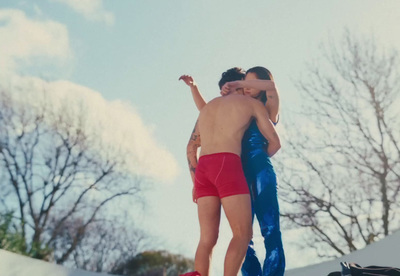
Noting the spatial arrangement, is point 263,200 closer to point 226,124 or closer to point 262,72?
point 226,124

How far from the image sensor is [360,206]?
1005cm

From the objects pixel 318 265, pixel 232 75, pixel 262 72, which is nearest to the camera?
pixel 262 72

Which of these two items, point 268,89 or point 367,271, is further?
point 268,89

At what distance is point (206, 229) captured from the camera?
2283mm

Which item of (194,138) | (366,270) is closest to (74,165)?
(194,138)

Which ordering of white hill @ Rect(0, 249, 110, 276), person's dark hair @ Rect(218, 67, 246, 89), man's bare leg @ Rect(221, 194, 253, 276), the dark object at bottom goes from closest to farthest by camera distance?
man's bare leg @ Rect(221, 194, 253, 276) → the dark object at bottom → person's dark hair @ Rect(218, 67, 246, 89) → white hill @ Rect(0, 249, 110, 276)

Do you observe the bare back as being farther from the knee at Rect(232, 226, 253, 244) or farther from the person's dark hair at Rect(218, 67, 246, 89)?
the knee at Rect(232, 226, 253, 244)

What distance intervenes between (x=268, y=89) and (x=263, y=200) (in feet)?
1.96

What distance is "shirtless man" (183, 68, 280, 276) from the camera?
2.17 meters

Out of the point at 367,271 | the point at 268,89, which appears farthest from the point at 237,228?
the point at 268,89

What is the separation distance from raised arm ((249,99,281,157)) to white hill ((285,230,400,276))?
3210mm

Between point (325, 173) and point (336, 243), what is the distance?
1690 mm

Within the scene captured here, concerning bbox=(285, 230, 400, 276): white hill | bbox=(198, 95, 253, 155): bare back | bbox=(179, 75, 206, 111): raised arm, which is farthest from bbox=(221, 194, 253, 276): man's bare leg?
bbox=(285, 230, 400, 276): white hill

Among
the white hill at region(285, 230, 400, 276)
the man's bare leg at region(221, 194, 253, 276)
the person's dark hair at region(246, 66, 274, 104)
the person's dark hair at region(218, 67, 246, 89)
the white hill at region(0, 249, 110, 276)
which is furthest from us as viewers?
the white hill at region(0, 249, 110, 276)
